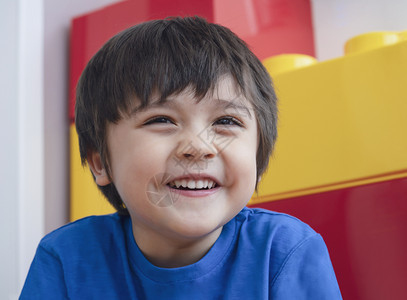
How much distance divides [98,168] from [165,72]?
0.67 feet

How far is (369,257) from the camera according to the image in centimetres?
70

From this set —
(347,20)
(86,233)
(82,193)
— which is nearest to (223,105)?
(86,233)

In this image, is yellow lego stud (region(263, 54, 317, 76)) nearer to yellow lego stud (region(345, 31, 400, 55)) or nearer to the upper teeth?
yellow lego stud (region(345, 31, 400, 55))

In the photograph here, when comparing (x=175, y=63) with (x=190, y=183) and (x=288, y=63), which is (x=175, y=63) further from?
(x=288, y=63)

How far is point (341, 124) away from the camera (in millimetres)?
765

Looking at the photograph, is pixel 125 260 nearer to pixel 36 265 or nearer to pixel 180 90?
pixel 36 265

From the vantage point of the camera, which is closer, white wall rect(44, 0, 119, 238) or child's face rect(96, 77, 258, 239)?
child's face rect(96, 77, 258, 239)

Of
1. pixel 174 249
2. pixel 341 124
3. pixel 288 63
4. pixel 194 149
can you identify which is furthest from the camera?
pixel 288 63

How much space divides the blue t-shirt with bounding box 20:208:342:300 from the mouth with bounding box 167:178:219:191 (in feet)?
0.37

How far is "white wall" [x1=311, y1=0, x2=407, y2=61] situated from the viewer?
4.30 feet

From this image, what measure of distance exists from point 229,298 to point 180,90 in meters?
0.28

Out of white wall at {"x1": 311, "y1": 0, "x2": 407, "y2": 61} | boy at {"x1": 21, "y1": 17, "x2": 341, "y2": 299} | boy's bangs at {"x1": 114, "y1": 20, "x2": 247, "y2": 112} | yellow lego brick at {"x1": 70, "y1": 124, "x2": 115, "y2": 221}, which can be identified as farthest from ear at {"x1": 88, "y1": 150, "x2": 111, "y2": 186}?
white wall at {"x1": 311, "y1": 0, "x2": 407, "y2": 61}

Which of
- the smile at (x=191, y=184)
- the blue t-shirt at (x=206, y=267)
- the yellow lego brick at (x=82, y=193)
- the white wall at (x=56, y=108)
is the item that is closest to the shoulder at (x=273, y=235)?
the blue t-shirt at (x=206, y=267)

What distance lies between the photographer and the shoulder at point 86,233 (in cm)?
70
